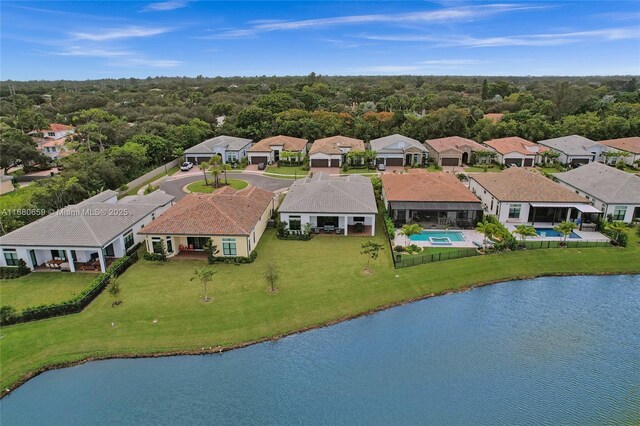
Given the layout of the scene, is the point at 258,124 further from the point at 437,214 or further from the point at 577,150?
the point at 577,150

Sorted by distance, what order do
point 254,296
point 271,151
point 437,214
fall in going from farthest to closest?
1. point 271,151
2. point 437,214
3. point 254,296

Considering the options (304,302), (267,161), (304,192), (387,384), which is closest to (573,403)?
(387,384)

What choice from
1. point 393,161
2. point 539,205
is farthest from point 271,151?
point 539,205

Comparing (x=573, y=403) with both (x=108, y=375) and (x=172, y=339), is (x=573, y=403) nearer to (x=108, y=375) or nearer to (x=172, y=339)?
(x=172, y=339)

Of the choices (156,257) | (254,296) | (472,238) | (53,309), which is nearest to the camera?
(53,309)

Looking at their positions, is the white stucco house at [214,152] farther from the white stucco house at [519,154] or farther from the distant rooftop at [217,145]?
the white stucco house at [519,154]

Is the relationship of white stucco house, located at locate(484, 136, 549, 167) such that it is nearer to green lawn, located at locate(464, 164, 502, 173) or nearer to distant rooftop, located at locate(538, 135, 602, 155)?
green lawn, located at locate(464, 164, 502, 173)
